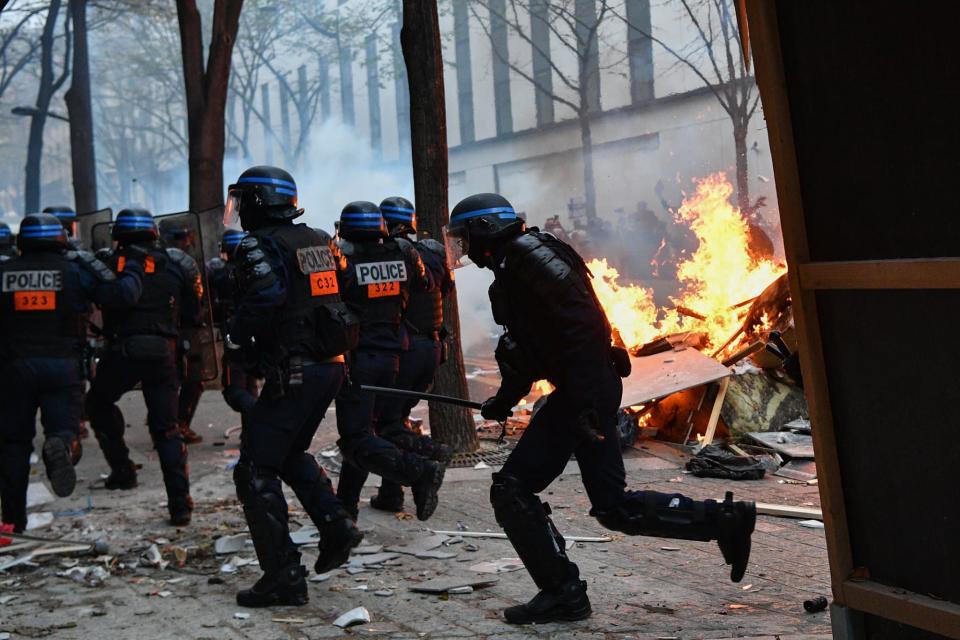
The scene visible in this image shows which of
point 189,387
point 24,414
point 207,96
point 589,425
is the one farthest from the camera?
point 207,96

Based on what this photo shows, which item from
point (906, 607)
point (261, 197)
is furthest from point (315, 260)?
point (906, 607)

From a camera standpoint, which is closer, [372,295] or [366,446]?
[366,446]

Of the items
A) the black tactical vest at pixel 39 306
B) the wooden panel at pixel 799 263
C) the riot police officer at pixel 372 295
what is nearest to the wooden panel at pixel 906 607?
the wooden panel at pixel 799 263

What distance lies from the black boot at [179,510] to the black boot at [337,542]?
201cm

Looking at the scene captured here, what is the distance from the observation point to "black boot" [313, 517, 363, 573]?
208 inches

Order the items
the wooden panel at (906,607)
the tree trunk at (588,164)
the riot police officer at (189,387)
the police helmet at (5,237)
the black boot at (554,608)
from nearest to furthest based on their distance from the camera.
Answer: the wooden panel at (906,607), the black boot at (554,608), the riot police officer at (189,387), the police helmet at (5,237), the tree trunk at (588,164)

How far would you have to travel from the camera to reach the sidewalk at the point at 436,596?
15.2ft

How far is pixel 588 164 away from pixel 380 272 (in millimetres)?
19425

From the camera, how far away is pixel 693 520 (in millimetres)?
4590

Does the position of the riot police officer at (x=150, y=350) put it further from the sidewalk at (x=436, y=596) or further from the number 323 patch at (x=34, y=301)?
the number 323 patch at (x=34, y=301)

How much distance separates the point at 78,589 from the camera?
5625 millimetres

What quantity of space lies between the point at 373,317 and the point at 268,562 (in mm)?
1988

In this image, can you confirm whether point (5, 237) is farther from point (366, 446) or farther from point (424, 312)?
point (366, 446)

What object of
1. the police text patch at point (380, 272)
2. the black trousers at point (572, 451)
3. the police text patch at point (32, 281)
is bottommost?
the black trousers at point (572, 451)
